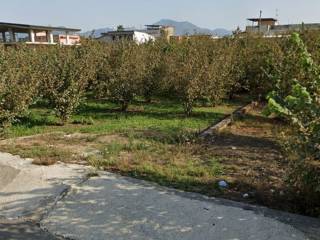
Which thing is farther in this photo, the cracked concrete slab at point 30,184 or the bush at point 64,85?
the bush at point 64,85

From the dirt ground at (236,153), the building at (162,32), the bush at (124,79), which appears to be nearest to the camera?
the dirt ground at (236,153)

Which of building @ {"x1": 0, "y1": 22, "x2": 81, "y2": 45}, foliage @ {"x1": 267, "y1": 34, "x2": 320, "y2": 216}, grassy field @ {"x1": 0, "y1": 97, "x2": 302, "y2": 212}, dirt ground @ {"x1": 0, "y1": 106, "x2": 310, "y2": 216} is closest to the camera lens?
foliage @ {"x1": 267, "y1": 34, "x2": 320, "y2": 216}

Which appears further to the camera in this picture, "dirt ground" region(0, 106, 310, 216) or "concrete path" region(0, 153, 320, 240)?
"dirt ground" region(0, 106, 310, 216)

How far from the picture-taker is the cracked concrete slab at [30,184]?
467 cm

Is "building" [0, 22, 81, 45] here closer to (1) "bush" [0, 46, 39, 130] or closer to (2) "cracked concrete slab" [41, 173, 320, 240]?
(1) "bush" [0, 46, 39, 130]

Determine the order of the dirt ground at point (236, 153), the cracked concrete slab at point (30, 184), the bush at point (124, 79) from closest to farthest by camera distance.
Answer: the cracked concrete slab at point (30, 184), the dirt ground at point (236, 153), the bush at point (124, 79)

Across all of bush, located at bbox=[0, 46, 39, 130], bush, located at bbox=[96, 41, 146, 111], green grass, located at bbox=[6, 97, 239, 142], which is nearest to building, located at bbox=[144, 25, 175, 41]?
bush, located at bbox=[96, 41, 146, 111]

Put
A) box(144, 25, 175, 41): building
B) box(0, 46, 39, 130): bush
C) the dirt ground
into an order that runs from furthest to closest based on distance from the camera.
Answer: box(144, 25, 175, 41): building
box(0, 46, 39, 130): bush
the dirt ground

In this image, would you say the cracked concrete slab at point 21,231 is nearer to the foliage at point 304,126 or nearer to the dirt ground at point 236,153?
the dirt ground at point 236,153

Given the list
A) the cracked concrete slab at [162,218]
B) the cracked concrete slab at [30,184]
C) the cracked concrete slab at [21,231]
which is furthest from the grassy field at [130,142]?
the cracked concrete slab at [21,231]

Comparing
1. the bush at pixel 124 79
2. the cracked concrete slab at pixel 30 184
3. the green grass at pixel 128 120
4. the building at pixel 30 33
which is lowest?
the green grass at pixel 128 120

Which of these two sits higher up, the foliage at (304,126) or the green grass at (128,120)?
the foliage at (304,126)

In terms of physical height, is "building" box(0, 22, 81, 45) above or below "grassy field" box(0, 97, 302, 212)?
above

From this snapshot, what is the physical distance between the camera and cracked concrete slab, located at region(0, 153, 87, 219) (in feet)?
15.3
